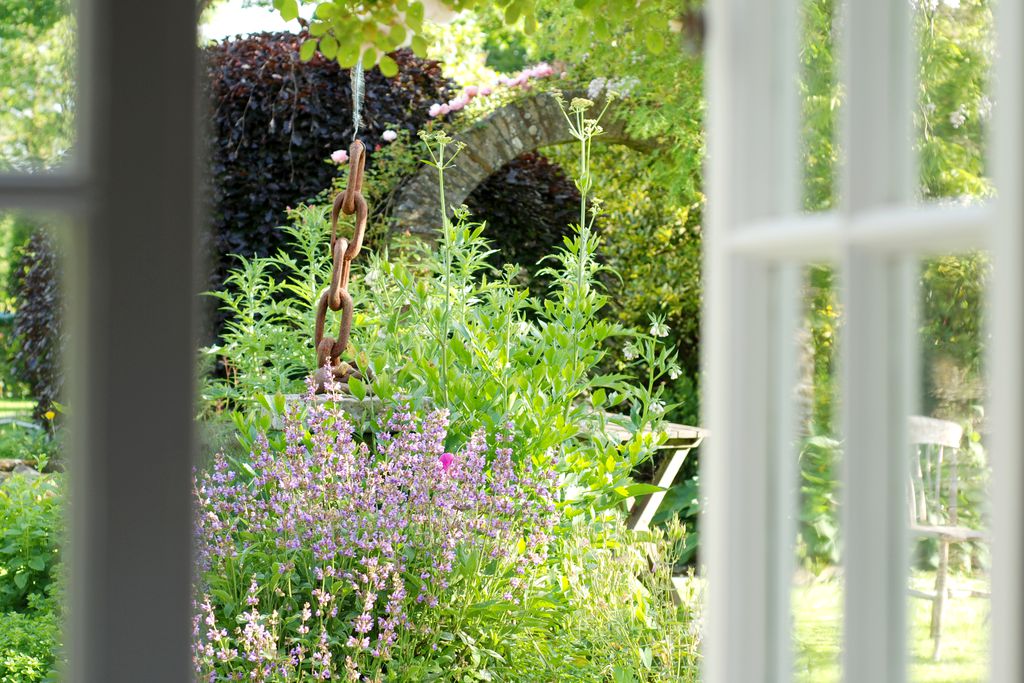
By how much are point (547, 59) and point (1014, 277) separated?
6978mm

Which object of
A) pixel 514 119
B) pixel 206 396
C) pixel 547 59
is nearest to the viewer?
pixel 206 396

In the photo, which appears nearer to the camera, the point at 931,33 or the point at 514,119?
the point at 931,33

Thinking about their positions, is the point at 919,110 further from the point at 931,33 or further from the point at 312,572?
the point at 312,572

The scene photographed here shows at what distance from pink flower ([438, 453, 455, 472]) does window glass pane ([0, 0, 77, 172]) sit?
177 cm

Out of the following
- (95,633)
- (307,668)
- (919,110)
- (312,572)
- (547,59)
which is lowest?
(307,668)

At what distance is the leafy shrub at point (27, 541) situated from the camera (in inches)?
85.9

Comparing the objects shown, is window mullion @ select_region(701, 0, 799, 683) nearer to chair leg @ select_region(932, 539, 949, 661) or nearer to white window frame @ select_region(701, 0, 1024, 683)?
white window frame @ select_region(701, 0, 1024, 683)

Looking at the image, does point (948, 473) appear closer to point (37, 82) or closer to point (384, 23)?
point (37, 82)

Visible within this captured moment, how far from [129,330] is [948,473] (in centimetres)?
57

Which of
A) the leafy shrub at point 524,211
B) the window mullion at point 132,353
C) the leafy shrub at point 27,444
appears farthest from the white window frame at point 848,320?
the leafy shrub at point 524,211

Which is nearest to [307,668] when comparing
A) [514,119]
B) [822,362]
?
[822,362]

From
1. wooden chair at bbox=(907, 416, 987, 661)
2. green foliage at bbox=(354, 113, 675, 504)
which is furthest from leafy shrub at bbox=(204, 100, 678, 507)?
wooden chair at bbox=(907, 416, 987, 661)

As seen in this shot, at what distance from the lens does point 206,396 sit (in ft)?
11.1

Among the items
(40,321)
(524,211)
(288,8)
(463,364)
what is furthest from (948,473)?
(524,211)
